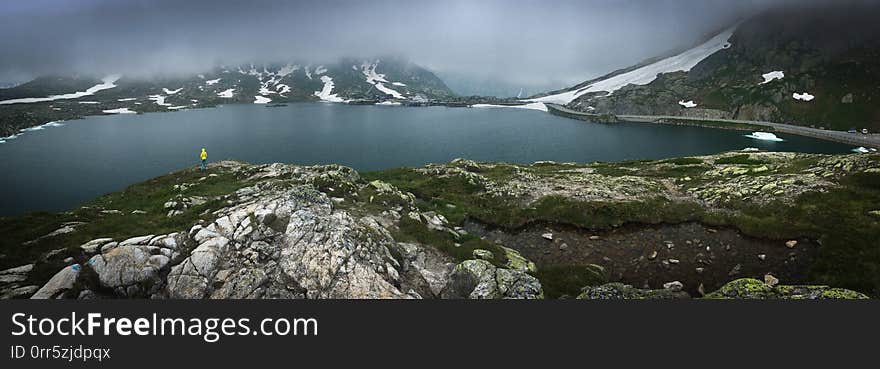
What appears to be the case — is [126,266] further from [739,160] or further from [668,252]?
[739,160]

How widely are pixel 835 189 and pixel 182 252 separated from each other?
Answer: 1692 inches

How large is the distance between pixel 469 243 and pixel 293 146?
292 ft

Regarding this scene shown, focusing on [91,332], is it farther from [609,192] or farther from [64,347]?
[609,192]

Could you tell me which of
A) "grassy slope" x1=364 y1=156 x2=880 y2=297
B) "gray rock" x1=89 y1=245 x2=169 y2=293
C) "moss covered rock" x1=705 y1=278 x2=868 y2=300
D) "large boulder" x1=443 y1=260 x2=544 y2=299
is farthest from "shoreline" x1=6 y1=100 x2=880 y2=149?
"large boulder" x1=443 y1=260 x2=544 y2=299

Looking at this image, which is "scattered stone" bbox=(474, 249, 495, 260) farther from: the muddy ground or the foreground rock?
the muddy ground

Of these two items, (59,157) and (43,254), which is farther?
(59,157)

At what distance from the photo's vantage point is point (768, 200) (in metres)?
28.5

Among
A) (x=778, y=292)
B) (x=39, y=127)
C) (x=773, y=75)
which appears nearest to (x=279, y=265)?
(x=778, y=292)

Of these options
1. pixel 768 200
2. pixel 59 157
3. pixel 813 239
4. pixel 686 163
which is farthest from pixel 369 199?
pixel 59 157

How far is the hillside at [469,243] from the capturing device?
608 inches

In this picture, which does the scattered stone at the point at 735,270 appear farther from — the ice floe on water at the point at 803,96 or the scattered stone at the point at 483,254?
the ice floe on water at the point at 803,96

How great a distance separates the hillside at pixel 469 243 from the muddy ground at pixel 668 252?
0.11m

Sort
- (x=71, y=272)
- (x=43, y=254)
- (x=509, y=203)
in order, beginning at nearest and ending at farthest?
(x=71, y=272) → (x=43, y=254) → (x=509, y=203)

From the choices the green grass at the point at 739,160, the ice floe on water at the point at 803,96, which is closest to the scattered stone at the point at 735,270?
the green grass at the point at 739,160
